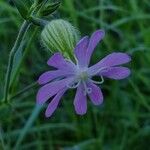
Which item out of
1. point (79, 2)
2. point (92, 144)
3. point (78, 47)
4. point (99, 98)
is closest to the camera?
point (78, 47)

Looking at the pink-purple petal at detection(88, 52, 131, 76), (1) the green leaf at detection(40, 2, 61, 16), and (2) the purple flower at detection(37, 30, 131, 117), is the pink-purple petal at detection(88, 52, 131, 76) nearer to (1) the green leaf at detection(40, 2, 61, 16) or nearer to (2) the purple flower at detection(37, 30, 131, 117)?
(2) the purple flower at detection(37, 30, 131, 117)

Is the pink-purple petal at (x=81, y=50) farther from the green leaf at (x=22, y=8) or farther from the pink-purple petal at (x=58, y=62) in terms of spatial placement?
the green leaf at (x=22, y=8)

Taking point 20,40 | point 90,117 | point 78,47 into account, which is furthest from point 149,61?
point 78,47

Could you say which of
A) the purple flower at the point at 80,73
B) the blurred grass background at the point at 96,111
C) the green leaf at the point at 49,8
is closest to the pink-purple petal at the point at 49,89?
the purple flower at the point at 80,73

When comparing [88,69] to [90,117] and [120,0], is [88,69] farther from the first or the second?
[120,0]

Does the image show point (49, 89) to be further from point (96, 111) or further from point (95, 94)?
point (96, 111)

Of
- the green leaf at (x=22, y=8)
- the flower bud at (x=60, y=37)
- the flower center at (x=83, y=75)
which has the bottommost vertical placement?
the flower center at (x=83, y=75)

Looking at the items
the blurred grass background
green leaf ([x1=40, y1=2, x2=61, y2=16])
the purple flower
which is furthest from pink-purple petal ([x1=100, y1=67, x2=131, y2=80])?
the blurred grass background
